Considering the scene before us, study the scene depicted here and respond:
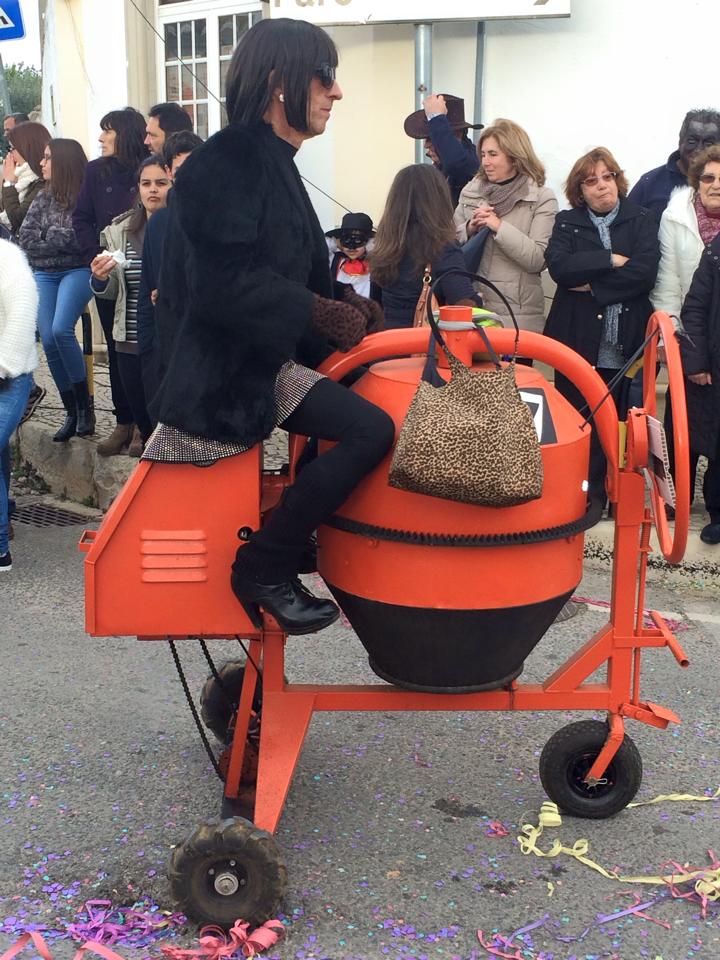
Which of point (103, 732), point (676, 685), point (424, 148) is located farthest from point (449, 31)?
point (103, 732)

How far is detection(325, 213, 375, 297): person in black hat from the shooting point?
659 centimetres

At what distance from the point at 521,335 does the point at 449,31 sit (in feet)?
17.6

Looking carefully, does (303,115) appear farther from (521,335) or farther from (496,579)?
(496,579)

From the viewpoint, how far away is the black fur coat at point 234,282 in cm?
268

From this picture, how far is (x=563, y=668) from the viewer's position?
312 centimetres

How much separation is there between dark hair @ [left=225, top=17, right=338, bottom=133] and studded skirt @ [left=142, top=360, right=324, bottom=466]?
2.08 ft

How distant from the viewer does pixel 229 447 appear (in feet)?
9.34

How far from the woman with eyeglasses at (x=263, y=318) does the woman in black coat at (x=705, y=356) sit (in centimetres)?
284

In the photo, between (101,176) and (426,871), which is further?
(101,176)

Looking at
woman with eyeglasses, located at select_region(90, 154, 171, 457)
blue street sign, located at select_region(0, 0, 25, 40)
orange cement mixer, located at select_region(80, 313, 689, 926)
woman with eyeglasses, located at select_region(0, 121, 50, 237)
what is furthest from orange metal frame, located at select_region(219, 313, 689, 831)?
woman with eyeglasses, located at select_region(0, 121, 50, 237)

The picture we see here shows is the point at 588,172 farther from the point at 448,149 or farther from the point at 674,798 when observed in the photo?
the point at 674,798

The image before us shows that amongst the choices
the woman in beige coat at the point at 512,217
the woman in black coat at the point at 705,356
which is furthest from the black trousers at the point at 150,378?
the woman in black coat at the point at 705,356

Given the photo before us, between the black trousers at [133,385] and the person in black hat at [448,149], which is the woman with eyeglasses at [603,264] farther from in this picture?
the black trousers at [133,385]

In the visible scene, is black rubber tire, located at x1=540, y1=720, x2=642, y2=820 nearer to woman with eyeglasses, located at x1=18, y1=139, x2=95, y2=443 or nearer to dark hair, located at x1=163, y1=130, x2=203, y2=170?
dark hair, located at x1=163, y1=130, x2=203, y2=170
